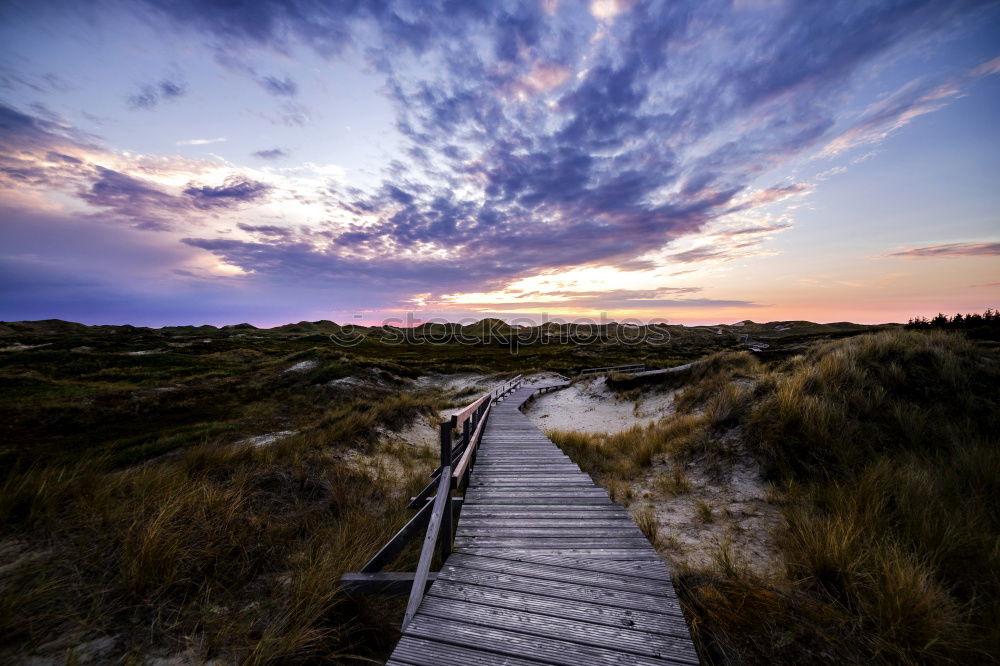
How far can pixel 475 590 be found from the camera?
3104 mm

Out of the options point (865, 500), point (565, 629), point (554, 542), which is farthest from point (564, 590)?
point (865, 500)

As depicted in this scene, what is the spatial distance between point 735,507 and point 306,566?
5694 mm

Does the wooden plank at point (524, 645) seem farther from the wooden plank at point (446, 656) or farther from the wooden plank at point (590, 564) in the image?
the wooden plank at point (590, 564)

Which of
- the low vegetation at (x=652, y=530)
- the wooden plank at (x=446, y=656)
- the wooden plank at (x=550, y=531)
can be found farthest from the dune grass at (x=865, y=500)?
the wooden plank at (x=446, y=656)

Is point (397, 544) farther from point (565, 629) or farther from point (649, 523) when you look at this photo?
point (649, 523)

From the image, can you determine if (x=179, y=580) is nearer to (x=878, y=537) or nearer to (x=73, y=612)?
(x=73, y=612)

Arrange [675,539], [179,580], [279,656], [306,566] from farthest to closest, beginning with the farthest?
1. [675,539]
2. [306,566]
3. [179,580]
4. [279,656]

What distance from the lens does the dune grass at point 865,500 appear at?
8.49 feet

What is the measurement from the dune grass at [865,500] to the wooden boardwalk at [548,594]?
50 centimetres

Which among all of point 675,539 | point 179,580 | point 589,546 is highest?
point 179,580

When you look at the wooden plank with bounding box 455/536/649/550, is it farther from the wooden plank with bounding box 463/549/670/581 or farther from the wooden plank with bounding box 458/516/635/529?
the wooden plank with bounding box 458/516/635/529

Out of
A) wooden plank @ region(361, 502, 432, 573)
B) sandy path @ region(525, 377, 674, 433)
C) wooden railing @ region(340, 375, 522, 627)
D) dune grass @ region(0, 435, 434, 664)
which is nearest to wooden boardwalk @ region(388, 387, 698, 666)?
wooden railing @ region(340, 375, 522, 627)

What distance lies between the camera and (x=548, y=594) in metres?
3.05

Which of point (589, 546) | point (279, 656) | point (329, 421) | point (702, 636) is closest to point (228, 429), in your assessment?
point (329, 421)
